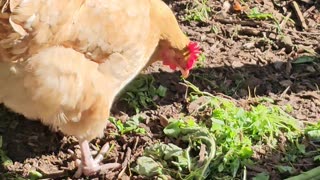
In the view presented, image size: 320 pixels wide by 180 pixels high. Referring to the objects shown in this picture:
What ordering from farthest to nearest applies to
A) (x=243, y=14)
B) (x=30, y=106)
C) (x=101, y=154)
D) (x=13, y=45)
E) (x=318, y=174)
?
(x=243, y=14), (x=101, y=154), (x=318, y=174), (x=30, y=106), (x=13, y=45)

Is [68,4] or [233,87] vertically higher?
[68,4]

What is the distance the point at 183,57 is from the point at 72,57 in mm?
1004

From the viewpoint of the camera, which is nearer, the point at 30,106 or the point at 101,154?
the point at 30,106

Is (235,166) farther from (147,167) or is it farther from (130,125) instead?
(130,125)

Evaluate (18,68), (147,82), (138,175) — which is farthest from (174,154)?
(18,68)

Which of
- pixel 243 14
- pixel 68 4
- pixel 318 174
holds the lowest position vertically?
pixel 318 174

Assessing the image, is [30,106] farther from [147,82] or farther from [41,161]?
Answer: [147,82]

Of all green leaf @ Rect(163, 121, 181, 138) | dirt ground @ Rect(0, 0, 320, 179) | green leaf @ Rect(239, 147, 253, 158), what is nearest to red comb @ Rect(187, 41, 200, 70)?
dirt ground @ Rect(0, 0, 320, 179)

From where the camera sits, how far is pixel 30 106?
3.87m

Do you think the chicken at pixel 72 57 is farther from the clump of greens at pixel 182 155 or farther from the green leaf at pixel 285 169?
the green leaf at pixel 285 169

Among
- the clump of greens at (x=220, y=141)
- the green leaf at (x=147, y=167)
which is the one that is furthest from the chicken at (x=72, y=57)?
the clump of greens at (x=220, y=141)

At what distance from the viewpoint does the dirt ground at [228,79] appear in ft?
14.5

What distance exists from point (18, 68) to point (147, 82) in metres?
1.27

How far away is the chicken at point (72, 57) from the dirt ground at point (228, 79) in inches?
10.0
